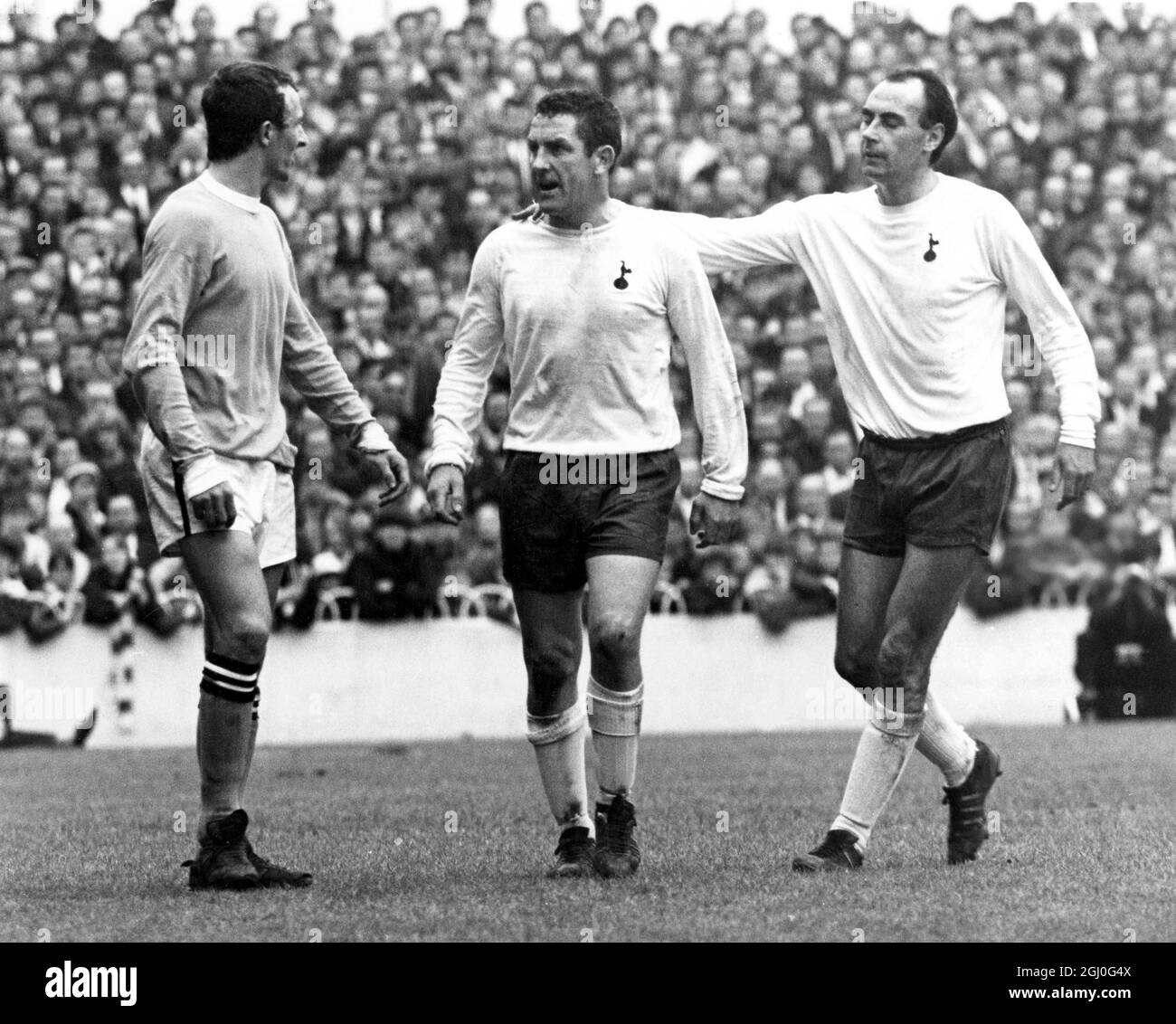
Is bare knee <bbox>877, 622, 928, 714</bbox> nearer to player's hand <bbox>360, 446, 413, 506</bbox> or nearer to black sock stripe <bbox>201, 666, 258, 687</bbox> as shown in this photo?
player's hand <bbox>360, 446, 413, 506</bbox>

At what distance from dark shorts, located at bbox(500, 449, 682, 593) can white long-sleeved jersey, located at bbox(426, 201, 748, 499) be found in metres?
0.05

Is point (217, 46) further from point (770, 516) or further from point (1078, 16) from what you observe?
point (1078, 16)

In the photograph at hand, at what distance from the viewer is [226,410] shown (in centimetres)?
670

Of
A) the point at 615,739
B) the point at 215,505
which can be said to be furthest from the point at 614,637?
the point at 215,505

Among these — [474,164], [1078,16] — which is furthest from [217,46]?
[1078,16]

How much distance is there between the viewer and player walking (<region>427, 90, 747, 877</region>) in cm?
676

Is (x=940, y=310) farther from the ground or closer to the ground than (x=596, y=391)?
farther from the ground

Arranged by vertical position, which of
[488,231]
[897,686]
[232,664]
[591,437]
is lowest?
[897,686]

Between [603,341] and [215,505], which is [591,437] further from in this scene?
[215,505]

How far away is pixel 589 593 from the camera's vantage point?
681cm

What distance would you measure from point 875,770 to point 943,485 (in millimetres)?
928

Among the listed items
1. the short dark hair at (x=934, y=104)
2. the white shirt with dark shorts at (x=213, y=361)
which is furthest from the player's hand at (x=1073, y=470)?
the white shirt with dark shorts at (x=213, y=361)

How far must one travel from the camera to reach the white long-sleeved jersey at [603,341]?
6.78 m
